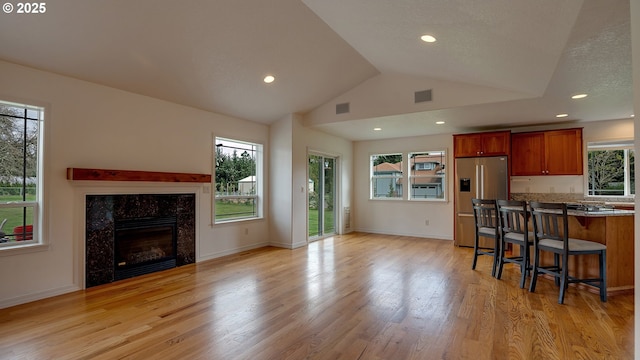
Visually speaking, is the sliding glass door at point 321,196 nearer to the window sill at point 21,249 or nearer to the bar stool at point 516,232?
the bar stool at point 516,232

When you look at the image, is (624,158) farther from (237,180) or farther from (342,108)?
(237,180)

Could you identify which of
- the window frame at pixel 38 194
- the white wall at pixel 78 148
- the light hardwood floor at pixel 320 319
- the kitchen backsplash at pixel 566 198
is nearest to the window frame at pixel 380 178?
the kitchen backsplash at pixel 566 198

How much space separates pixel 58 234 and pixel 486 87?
573 cm

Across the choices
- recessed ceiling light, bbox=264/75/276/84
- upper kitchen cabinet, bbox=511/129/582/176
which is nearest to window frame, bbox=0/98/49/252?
recessed ceiling light, bbox=264/75/276/84

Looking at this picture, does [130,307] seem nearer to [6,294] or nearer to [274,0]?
[6,294]

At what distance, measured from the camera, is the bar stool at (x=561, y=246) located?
3221 millimetres

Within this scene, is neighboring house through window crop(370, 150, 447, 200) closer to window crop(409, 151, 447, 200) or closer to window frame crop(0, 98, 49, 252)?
window crop(409, 151, 447, 200)

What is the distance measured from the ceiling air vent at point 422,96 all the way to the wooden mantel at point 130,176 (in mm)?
3581

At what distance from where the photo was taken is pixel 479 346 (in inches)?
91.7

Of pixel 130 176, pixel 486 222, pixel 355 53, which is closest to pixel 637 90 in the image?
pixel 486 222

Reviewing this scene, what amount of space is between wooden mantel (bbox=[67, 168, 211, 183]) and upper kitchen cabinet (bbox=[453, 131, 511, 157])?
15.6ft

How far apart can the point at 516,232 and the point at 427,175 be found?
350 cm

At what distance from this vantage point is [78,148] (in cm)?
368

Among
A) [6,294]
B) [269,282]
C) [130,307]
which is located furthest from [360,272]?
[6,294]
